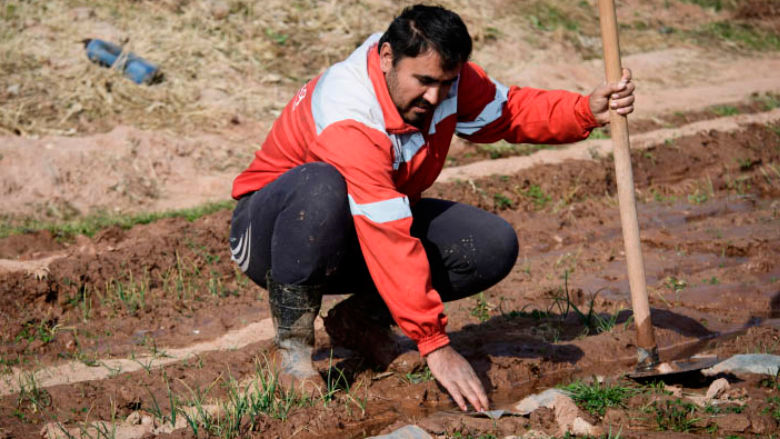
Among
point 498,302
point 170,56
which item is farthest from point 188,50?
point 498,302

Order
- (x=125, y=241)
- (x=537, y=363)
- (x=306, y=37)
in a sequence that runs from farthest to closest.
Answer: (x=306, y=37), (x=125, y=241), (x=537, y=363)

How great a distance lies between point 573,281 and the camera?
16.1 ft

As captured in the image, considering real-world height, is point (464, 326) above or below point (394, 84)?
below

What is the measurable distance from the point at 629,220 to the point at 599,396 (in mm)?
683

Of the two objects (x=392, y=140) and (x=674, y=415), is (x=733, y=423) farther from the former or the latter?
(x=392, y=140)

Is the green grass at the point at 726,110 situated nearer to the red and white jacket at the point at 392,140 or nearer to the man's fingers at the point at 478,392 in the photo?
the red and white jacket at the point at 392,140

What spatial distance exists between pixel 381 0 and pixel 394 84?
9.93 metres

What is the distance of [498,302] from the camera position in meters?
4.61

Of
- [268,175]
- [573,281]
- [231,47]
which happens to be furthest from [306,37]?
[268,175]

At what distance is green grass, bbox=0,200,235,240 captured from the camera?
20.4 ft

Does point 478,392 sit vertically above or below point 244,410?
above

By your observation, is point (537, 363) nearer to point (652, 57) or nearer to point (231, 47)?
point (231, 47)

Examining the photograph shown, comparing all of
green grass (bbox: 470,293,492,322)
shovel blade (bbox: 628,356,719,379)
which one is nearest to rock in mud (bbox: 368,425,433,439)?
shovel blade (bbox: 628,356,719,379)

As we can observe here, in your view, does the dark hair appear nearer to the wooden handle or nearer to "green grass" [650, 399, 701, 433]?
the wooden handle
